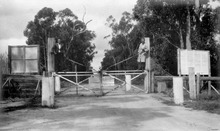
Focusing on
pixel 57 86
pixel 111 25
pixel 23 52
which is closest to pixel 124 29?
pixel 111 25

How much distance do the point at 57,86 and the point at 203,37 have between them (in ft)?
43.7

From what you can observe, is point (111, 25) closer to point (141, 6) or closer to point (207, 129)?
point (141, 6)

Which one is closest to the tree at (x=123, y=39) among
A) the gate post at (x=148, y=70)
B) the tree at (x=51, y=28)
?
the tree at (x=51, y=28)

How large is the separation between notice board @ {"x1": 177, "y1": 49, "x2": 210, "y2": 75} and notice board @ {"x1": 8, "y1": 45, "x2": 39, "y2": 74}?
8.05 m

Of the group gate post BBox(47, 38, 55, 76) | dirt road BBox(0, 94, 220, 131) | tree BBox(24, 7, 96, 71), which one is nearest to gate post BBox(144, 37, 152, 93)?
gate post BBox(47, 38, 55, 76)

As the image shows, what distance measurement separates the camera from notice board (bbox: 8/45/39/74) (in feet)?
53.1

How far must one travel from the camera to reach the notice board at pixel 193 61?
55.7ft

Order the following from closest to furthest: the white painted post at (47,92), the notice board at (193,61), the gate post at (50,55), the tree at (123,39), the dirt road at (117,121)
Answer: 1. the dirt road at (117,121)
2. the white painted post at (47,92)
3. the gate post at (50,55)
4. the notice board at (193,61)
5. the tree at (123,39)

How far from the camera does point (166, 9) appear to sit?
88.3 feet

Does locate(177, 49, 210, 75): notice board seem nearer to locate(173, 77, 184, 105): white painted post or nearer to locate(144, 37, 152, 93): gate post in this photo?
locate(144, 37, 152, 93): gate post

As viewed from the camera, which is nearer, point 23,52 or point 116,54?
point 23,52

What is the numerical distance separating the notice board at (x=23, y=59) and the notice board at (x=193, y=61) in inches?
317

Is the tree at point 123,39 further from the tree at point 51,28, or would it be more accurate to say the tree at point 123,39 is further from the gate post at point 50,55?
the gate post at point 50,55

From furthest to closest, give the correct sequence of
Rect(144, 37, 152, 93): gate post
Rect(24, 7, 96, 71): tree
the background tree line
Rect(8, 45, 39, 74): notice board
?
Rect(24, 7, 96, 71): tree
the background tree line
Rect(144, 37, 152, 93): gate post
Rect(8, 45, 39, 74): notice board
